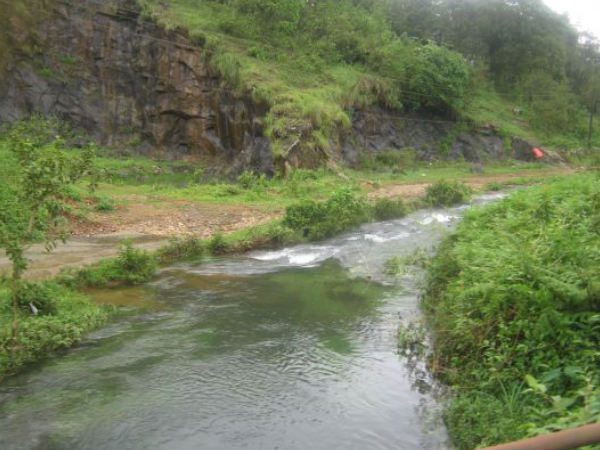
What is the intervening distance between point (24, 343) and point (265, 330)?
11.9ft

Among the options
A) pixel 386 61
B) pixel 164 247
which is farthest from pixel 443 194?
pixel 386 61

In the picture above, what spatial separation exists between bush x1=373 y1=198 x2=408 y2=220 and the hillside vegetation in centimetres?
823

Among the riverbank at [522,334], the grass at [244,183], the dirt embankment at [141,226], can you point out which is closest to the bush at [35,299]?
the dirt embankment at [141,226]

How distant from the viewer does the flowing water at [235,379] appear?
636 cm

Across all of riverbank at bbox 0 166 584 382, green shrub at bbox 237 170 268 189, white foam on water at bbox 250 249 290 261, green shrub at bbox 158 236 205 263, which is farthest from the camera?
green shrub at bbox 237 170 268 189

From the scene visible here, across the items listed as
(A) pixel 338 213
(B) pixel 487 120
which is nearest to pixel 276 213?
(A) pixel 338 213

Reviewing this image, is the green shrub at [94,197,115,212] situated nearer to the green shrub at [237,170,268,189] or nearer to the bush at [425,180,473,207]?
the green shrub at [237,170,268,189]

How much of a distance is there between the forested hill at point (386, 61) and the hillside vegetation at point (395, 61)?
3.2 inches

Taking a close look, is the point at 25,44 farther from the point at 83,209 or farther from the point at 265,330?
the point at 265,330

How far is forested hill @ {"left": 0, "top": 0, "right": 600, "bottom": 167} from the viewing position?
103 ft

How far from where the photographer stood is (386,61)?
3816cm

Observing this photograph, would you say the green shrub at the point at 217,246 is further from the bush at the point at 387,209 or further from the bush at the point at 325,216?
the bush at the point at 387,209

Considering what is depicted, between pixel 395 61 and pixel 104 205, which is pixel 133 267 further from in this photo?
pixel 395 61

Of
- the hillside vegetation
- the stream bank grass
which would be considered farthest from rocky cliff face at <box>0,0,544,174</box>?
the stream bank grass
